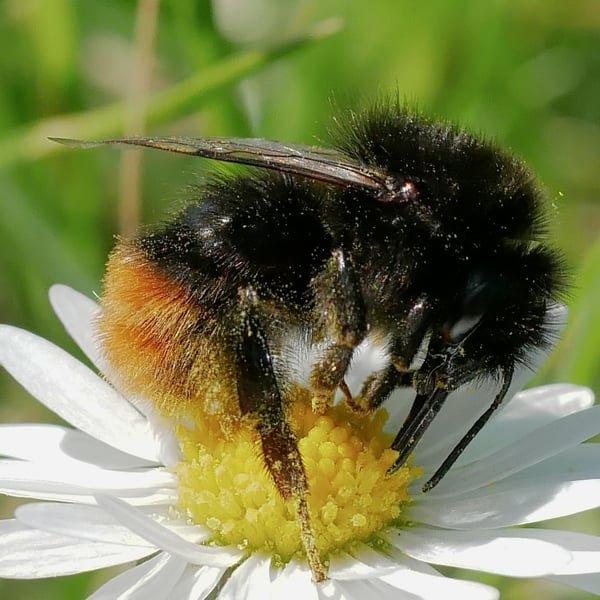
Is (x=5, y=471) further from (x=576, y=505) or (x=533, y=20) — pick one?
(x=533, y=20)

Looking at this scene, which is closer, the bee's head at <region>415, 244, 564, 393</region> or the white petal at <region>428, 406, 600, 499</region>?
the bee's head at <region>415, 244, 564, 393</region>

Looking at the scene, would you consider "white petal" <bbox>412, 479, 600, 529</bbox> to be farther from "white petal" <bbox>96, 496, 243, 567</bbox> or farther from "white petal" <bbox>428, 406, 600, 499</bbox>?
"white petal" <bbox>96, 496, 243, 567</bbox>

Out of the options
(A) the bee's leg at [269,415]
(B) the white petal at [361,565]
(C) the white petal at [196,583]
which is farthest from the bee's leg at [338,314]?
(C) the white petal at [196,583]

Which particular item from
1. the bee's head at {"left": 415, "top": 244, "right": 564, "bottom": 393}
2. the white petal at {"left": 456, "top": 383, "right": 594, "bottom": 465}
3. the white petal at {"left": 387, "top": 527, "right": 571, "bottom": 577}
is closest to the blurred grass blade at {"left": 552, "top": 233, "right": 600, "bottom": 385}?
the white petal at {"left": 456, "top": 383, "right": 594, "bottom": 465}

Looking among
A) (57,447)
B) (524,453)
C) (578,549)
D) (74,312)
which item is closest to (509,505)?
(524,453)

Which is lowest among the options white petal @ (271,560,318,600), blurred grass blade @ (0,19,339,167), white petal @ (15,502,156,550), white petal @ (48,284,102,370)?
white petal @ (271,560,318,600)

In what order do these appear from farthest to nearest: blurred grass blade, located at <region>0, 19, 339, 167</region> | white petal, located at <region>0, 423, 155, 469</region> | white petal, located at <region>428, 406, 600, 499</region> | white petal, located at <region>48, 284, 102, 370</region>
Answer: blurred grass blade, located at <region>0, 19, 339, 167</region>
white petal, located at <region>48, 284, 102, 370</region>
white petal, located at <region>0, 423, 155, 469</region>
white petal, located at <region>428, 406, 600, 499</region>

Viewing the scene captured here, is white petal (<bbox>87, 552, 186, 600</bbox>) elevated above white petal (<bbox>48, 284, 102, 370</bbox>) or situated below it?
below
